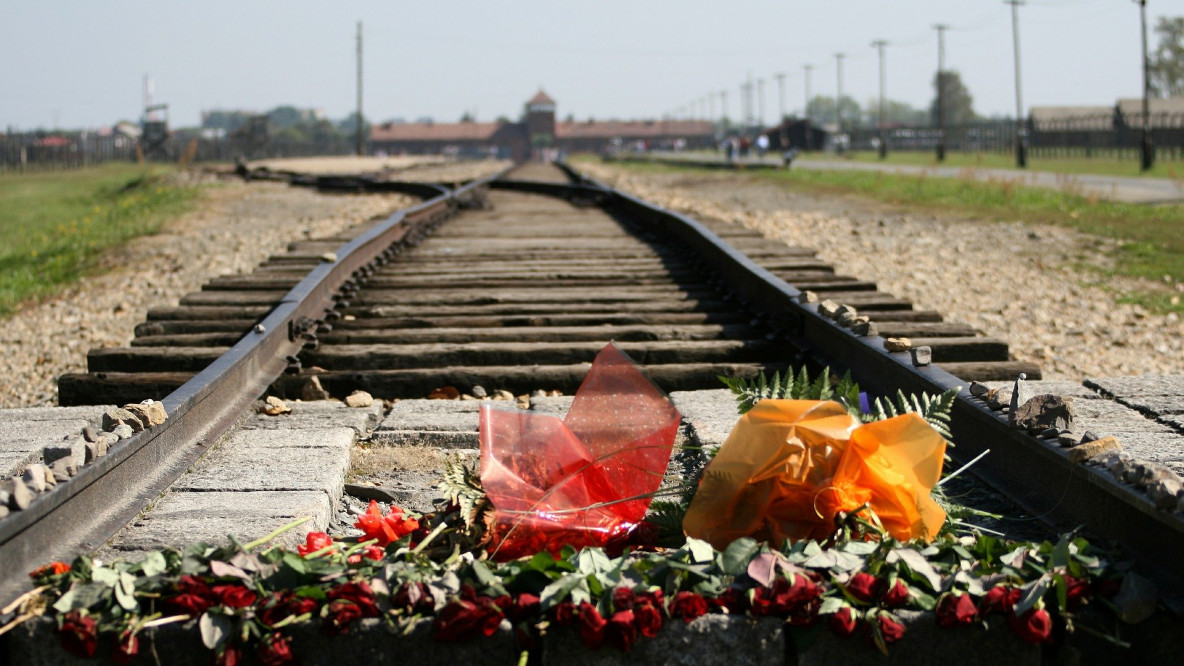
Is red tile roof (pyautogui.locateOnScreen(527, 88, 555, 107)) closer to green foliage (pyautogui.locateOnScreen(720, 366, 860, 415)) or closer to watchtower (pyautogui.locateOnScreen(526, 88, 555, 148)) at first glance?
watchtower (pyautogui.locateOnScreen(526, 88, 555, 148))

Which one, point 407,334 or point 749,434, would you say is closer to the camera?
point 749,434

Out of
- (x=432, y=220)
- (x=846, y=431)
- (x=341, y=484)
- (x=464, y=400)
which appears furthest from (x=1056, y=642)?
(x=432, y=220)

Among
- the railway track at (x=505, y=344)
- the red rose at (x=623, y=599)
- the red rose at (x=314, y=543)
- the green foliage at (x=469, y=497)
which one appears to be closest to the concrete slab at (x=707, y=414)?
the railway track at (x=505, y=344)

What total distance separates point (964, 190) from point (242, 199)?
11670 millimetres

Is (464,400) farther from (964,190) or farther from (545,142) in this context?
(545,142)

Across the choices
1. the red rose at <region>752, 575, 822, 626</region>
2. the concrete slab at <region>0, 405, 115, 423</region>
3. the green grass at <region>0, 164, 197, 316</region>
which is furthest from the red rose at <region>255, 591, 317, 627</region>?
the green grass at <region>0, 164, 197, 316</region>

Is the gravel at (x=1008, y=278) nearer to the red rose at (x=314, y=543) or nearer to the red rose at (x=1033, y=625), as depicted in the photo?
the red rose at (x=1033, y=625)

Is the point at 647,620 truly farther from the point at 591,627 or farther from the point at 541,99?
the point at 541,99

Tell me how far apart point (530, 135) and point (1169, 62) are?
74.2 metres

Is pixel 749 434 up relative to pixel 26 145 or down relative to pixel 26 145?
down

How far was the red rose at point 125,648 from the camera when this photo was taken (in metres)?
1.94

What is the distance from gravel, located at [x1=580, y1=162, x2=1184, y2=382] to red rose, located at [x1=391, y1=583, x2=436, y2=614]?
14.9 ft

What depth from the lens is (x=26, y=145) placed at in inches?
1757

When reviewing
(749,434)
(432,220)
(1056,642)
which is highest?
A: (432,220)
